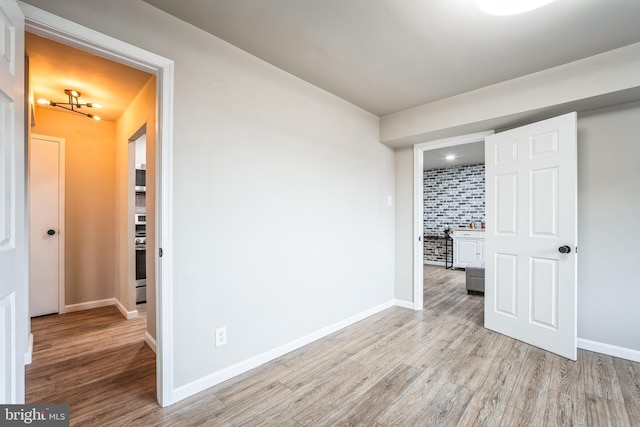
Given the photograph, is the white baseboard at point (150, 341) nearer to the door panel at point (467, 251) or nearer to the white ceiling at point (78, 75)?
the white ceiling at point (78, 75)

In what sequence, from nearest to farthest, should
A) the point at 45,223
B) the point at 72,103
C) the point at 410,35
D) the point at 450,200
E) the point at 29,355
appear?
the point at 410,35 < the point at 29,355 < the point at 72,103 < the point at 45,223 < the point at 450,200

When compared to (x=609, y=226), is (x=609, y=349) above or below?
below

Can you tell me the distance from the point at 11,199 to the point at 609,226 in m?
4.14

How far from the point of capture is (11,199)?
1159mm

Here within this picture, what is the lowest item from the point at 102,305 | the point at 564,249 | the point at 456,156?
the point at 102,305

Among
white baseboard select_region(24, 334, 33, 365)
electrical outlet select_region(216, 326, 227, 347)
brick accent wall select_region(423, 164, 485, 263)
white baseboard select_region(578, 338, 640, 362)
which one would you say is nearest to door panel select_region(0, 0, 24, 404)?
electrical outlet select_region(216, 326, 227, 347)

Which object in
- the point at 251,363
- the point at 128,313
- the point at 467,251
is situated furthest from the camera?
the point at 467,251

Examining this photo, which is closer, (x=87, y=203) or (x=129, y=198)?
(x=129, y=198)

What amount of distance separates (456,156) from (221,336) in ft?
18.5

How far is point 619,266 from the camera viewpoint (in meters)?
2.55

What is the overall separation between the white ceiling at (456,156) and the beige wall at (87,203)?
205 inches

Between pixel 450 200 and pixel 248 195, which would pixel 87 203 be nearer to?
pixel 248 195

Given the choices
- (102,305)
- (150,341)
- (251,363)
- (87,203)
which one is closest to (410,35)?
(251,363)

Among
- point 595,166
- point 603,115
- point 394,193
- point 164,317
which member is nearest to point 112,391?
point 164,317
